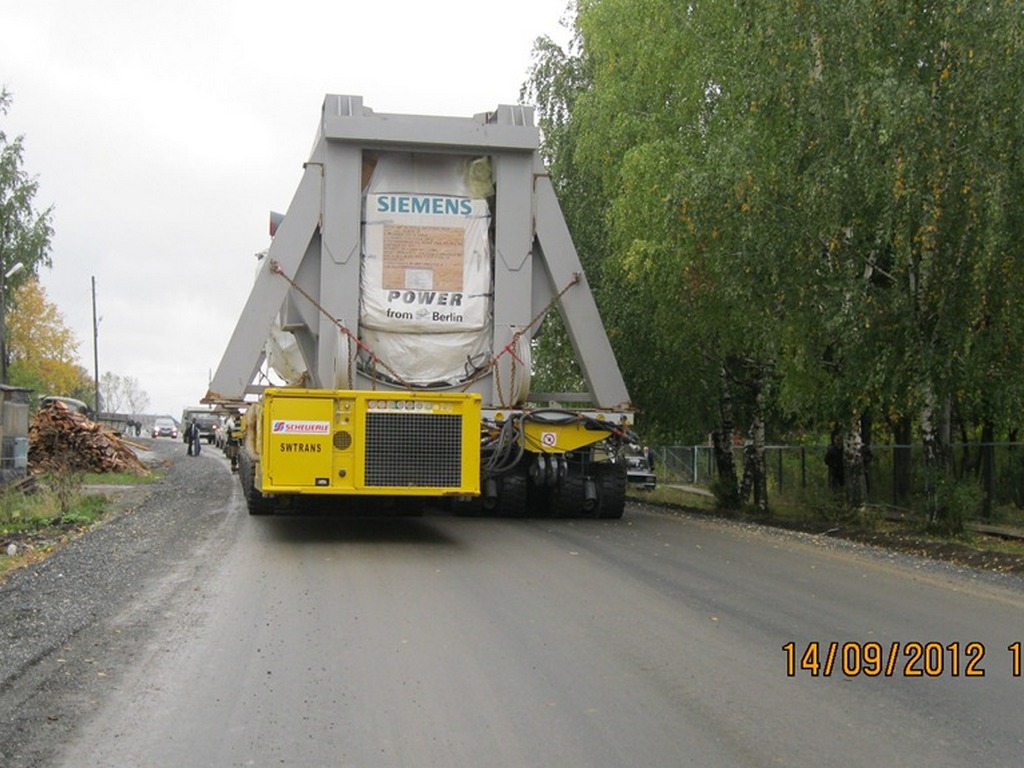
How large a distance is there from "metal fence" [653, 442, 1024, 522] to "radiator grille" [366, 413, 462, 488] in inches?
333

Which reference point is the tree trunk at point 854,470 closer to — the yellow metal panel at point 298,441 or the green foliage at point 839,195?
the green foliage at point 839,195

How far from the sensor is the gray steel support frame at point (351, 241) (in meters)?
16.1

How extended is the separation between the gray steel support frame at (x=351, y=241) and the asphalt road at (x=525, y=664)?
3671mm

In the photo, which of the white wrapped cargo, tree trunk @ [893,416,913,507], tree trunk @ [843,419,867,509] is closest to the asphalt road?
the white wrapped cargo

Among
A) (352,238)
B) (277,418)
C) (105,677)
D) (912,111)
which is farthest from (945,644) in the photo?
(352,238)

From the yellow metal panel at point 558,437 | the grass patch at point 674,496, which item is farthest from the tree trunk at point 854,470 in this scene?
the yellow metal panel at point 558,437

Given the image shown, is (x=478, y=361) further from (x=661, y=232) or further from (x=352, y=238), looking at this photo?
(x=661, y=232)

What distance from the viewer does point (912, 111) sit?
50.1 ft

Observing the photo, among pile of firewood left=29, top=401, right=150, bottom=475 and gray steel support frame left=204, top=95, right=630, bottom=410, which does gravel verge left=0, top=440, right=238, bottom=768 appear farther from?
pile of firewood left=29, top=401, right=150, bottom=475

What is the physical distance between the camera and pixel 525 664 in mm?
7668

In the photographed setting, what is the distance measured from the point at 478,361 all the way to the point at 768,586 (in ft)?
22.1

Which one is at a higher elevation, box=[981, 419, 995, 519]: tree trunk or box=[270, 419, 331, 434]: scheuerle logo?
box=[270, 419, 331, 434]: scheuerle logo

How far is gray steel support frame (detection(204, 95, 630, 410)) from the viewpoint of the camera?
52.9 feet

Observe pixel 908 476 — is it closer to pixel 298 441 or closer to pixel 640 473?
pixel 640 473
